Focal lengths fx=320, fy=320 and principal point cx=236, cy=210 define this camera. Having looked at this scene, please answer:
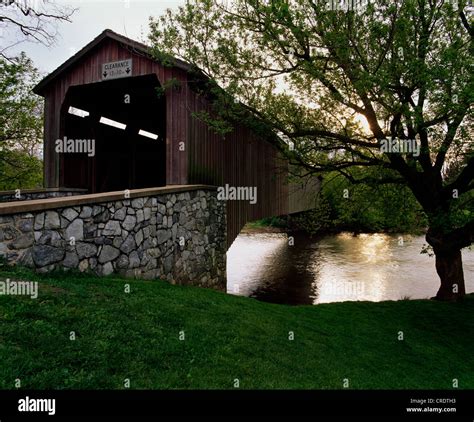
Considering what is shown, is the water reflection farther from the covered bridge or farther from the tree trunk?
the covered bridge

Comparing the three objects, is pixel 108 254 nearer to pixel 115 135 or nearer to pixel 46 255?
pixel 46 255

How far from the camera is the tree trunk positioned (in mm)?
9711

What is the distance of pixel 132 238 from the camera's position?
6.49 meters

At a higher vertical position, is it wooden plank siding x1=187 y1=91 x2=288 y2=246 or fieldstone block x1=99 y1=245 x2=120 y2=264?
wooden plank siding x1=187 y1=91 x2=288 y2=246

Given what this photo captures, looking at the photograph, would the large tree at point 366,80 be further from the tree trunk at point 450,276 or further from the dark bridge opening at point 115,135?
the dark bridge opening at point 115,135

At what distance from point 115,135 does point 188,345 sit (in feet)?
40.9

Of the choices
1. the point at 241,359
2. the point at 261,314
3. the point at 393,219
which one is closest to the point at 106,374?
the point at 241,359

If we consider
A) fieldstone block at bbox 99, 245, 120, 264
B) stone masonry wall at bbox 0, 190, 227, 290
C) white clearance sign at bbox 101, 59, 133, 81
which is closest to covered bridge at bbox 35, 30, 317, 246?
white clearance sign at bbox 101, 59, 133, 81

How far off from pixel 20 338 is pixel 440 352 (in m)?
7.47

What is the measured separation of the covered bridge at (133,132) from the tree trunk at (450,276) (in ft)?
17.7

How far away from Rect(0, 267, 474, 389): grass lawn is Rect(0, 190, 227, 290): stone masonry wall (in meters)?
0.39

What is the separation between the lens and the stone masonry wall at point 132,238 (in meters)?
4.73

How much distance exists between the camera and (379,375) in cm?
489

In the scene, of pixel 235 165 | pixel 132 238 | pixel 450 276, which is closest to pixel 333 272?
pixel 450 276
